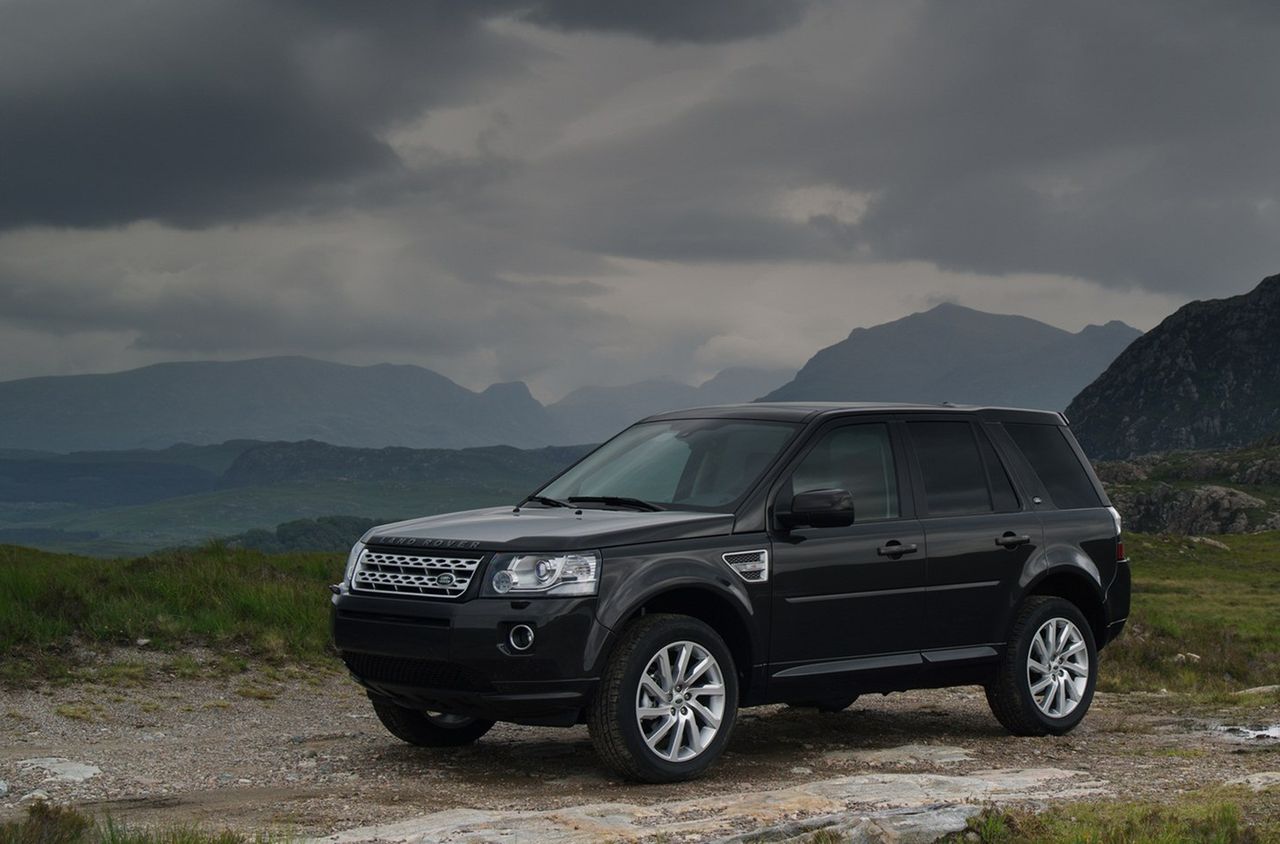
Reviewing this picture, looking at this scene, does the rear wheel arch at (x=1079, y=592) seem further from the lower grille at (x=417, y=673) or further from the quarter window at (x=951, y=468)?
the lower grille at (x=417, y=673)

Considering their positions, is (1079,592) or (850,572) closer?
(850,572)

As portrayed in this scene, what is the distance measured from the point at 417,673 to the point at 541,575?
0.95m

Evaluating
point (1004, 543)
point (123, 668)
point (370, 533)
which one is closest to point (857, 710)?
point (1004, 543)

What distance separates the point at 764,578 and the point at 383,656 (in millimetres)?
2196

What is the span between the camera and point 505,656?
7.49m

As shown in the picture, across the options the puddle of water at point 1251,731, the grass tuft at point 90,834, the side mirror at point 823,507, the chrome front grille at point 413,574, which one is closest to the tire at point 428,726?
the chrome front grille at point 413,574

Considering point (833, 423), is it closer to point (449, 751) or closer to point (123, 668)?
point (449, 751)

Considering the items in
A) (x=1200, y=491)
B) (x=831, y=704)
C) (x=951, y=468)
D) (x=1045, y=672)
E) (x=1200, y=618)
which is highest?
(x=951, y=468)

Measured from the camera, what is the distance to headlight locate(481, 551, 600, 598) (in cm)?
756

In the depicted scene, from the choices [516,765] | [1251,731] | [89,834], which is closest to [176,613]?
[516,765]

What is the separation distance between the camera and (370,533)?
8398 mm

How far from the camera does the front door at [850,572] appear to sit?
8430 mm

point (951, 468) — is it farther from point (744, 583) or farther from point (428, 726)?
point (428, 726)

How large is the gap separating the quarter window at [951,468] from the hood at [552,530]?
6.05ft
